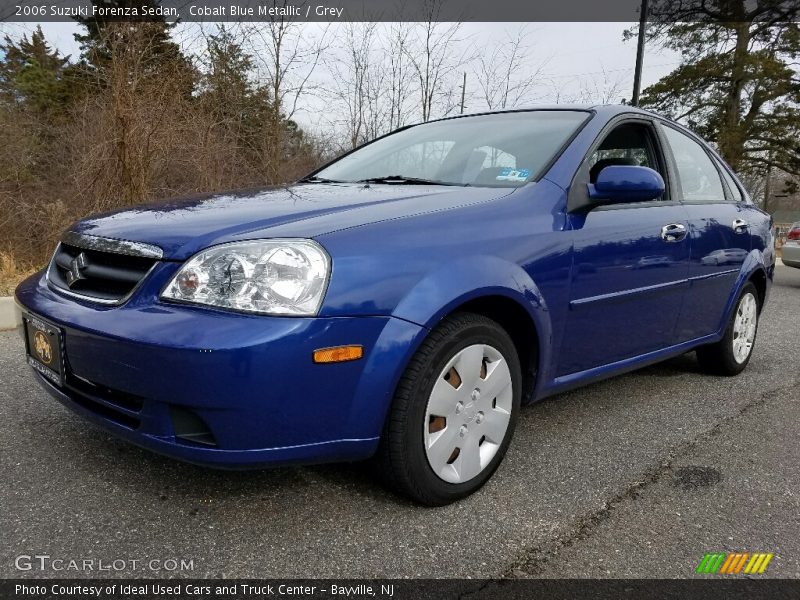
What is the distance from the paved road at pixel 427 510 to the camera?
5.81 feet

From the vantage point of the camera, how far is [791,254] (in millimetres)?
9500

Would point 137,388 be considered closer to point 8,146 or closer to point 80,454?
point 80,454

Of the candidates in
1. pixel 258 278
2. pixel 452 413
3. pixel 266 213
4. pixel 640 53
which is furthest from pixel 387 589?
pixel 640 53

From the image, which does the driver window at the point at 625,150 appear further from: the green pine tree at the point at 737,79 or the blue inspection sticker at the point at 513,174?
the green pine tree at the point at 737,79

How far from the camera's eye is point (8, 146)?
710cm

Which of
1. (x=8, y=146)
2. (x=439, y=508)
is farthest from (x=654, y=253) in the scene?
(x=8, y=146)

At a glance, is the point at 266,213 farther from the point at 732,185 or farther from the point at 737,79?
the point at 737,79

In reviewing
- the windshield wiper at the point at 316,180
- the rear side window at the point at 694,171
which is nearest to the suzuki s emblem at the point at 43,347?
the windshield wiper at the point at 316,180

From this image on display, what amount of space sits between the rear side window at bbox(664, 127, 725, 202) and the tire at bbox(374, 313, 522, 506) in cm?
177

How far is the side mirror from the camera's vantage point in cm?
245

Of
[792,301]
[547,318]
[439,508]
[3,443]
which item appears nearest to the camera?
[439,508]

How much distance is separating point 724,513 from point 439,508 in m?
1.01

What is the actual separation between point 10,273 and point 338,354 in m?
5.10

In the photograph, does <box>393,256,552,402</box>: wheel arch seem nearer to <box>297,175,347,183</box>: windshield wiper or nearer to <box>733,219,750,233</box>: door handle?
<box>297,175,347,183</box>: windshield wiper
